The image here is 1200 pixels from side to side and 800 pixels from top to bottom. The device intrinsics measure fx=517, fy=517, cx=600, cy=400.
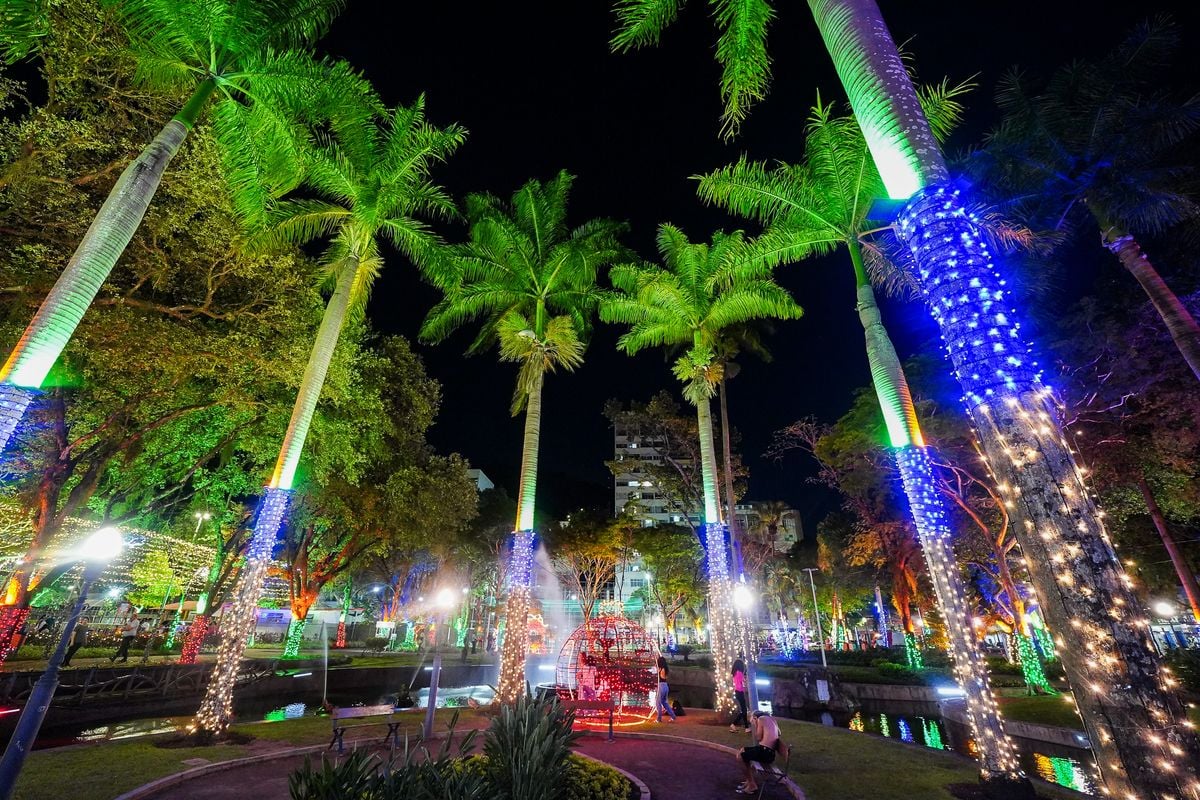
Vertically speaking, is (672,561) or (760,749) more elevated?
(672,561)

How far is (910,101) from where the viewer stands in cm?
581

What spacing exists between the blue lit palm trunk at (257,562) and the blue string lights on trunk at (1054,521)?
12.0 meters

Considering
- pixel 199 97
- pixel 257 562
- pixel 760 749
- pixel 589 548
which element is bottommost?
pixel 760 749

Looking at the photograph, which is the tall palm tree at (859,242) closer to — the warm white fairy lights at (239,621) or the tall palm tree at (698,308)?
the tall palm tree at (698,308)

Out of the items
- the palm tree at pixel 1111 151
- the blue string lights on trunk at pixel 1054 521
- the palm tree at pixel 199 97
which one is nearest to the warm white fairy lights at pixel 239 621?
the palm tree at pixel 199 97

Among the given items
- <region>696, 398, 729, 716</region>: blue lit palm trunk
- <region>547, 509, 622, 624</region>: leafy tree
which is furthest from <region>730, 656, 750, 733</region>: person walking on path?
<region>547, 509, 622, 624</region>: leafy tree

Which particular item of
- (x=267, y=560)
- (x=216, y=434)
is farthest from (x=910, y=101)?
(x=216, y=434)

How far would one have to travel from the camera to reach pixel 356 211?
13273mm

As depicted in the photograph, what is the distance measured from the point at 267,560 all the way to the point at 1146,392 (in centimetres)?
2485

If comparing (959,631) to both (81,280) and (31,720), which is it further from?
(81,280)

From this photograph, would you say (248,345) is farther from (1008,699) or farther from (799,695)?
(1008,699)

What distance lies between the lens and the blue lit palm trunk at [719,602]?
14.1 metres

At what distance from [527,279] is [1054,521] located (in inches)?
581

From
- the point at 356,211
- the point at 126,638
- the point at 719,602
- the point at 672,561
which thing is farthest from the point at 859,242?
the point at 126,638
